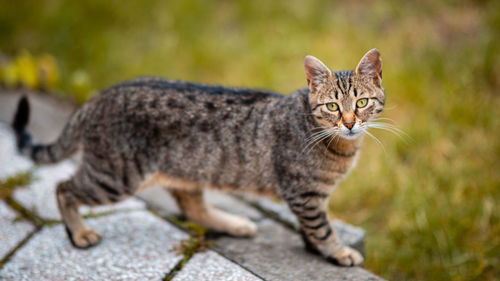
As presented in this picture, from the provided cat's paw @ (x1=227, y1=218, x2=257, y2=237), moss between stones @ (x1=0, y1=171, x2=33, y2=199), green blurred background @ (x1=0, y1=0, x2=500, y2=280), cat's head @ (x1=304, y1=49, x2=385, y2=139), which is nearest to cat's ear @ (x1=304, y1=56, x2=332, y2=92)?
cat's head @ (x1=304, y1=49, x2=385, y2=139)

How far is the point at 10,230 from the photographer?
273cm

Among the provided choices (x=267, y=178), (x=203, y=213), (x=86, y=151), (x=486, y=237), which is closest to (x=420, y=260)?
(x=486, y=237)

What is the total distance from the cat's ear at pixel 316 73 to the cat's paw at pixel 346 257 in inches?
37.9

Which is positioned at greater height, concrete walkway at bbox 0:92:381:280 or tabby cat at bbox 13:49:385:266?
tabby cat at bbox 13:49:385:266

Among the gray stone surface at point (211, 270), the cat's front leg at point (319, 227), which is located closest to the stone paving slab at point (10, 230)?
the gray stone surface at point (211, 270)

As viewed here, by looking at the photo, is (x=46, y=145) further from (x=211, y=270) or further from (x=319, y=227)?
(x=319, y=227)

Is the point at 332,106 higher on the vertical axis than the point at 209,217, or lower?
higher

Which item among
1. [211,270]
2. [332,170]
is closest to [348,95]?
[332,170]

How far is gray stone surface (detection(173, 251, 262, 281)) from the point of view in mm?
2291

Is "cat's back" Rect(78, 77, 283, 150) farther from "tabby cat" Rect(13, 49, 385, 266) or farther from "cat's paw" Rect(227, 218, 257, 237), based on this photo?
"cat's paw" Rect(227, 218, 257, 237)

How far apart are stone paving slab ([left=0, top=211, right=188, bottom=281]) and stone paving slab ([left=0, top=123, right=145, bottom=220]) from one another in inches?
6.9

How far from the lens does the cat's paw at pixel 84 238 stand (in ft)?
8.64

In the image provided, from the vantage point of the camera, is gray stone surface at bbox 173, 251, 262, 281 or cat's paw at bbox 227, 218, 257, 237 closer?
gray stone surface at bbox 173, 251, 262, 281

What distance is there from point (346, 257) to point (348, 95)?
0.96m
